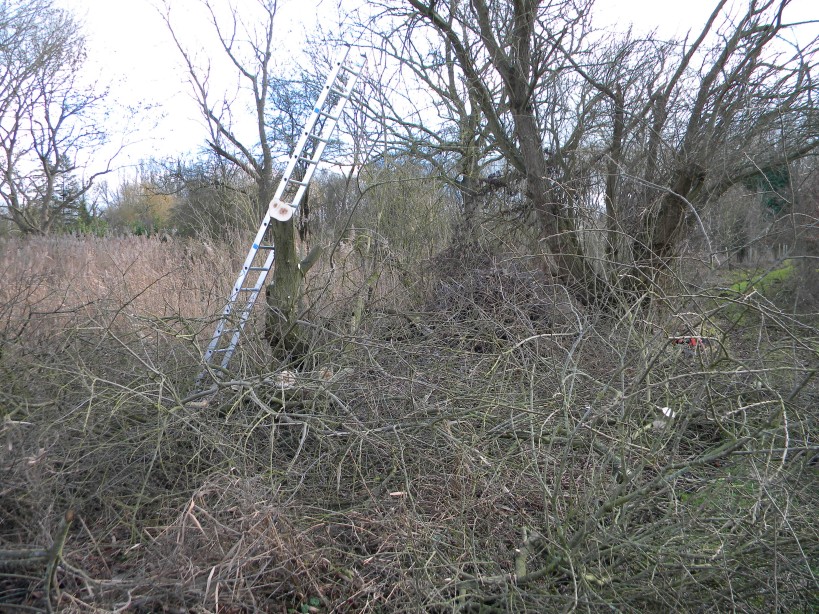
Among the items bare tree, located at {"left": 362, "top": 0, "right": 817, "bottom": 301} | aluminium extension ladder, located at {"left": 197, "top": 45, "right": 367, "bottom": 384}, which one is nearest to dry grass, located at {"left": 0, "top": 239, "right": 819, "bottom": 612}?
aluminium extension ladder, located at {"left": 197, "top": 45, "right": 367, "bottom": 384}

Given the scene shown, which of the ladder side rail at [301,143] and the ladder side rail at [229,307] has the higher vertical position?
the ladder side rail at [301,143]

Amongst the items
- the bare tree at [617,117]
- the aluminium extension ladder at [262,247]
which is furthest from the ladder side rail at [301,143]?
the bare tree at [617,117]

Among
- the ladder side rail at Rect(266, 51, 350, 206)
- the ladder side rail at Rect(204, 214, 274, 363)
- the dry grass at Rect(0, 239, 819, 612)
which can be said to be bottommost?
the dry grass at Rect(0, 239, 819, 612)

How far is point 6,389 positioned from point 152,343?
36.9 inches

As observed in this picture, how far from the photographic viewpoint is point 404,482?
3447 mm

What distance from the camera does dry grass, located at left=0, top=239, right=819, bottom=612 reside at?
2.54m

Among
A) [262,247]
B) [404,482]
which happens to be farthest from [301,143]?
[404,482]

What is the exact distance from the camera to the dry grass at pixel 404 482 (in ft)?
8.35

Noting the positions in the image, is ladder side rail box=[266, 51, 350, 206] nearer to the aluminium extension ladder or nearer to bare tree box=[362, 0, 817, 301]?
the aluminium extension ladder

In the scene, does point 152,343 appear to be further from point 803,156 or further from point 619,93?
point 803,156

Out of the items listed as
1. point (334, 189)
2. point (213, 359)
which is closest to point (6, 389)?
point (213, 359)

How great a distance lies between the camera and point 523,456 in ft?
10.8

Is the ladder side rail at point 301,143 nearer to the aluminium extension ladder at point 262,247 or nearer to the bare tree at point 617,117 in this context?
the aluminium extension ladder at point 262,247

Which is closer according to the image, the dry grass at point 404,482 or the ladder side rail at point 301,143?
the dry grass at point 404,482
